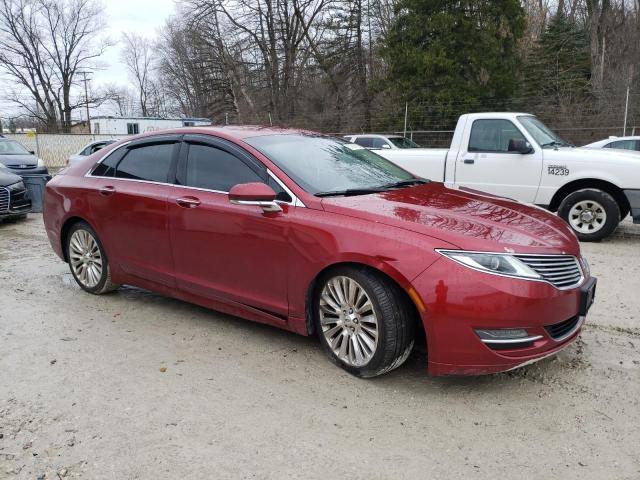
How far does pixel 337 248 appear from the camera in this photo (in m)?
3.38

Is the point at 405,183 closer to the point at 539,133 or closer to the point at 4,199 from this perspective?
the point at 539,133

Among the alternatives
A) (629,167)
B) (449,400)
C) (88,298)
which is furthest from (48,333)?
(629,167)

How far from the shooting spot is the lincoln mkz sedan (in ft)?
9.97

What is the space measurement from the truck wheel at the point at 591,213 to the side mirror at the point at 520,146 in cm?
85

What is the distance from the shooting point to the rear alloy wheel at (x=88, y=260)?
16.9 ft

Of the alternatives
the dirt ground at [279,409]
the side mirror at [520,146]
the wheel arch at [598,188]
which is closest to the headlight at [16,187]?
the dirt ground at [279,409]

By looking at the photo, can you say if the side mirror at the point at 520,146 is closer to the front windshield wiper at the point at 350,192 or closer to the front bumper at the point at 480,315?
the front windshield wiper at the point at 350,192

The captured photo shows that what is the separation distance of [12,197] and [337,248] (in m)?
8.76

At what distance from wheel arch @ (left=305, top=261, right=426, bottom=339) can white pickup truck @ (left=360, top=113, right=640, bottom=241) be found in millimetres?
3956

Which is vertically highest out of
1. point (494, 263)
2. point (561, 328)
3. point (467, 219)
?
point (467, 219)

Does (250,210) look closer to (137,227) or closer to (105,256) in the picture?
(137,227)

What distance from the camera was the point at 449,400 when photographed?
324 centimetres

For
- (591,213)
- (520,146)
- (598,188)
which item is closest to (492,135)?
(520,146)

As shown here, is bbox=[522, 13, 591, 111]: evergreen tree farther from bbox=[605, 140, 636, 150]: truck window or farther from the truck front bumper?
the truck front bumper
